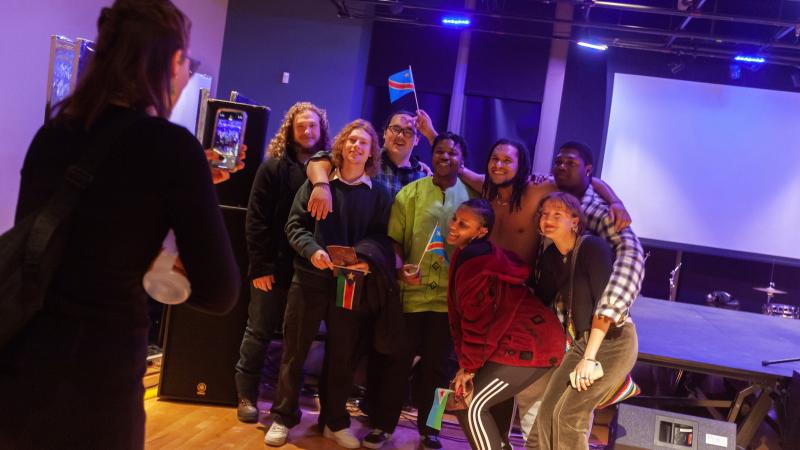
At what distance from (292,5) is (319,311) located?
5.40 meters

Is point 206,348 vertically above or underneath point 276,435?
above

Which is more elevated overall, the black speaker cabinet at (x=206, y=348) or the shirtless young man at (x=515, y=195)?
the shirtless young man at (x=515, y=195)

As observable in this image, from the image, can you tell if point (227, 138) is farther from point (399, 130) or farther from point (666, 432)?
point (666, 432)

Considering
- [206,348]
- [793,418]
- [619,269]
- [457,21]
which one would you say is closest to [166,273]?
[619,269]

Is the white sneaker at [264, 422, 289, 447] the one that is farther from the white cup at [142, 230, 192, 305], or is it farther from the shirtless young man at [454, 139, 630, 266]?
the white cup at [142, 230, 192, 305]

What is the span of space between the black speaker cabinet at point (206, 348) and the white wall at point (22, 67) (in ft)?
5.95

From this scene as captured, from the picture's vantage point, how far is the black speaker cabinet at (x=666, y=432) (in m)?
3.13

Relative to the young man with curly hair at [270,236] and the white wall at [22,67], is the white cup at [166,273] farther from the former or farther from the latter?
the white wall at [22,67]

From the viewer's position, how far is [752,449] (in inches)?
159

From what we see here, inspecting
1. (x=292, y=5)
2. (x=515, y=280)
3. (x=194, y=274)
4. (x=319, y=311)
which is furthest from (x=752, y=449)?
(x=292, y=5)

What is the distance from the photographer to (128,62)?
3.82 feet

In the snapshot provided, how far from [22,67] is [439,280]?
335 cm

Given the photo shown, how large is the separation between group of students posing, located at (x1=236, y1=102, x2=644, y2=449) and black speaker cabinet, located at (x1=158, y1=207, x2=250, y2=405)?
0.45 ft

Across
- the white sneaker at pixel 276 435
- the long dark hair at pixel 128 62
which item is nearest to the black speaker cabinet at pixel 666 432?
the white sneaker at pixel 276 435
